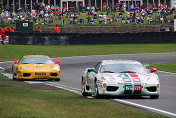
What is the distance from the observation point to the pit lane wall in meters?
41.0

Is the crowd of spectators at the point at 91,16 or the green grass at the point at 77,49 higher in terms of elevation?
the crowd of spectators at the point at 91,16

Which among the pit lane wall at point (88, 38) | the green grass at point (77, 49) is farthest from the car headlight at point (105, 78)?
the pit lane wall at point (88, 38)

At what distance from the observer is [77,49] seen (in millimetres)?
39500

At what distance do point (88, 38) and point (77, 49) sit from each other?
207 centimetres

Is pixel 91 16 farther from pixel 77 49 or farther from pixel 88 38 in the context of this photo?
pixel 77 49

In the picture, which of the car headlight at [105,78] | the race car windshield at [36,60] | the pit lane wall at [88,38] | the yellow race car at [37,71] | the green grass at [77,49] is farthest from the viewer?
the pit lane wall at [88,38]

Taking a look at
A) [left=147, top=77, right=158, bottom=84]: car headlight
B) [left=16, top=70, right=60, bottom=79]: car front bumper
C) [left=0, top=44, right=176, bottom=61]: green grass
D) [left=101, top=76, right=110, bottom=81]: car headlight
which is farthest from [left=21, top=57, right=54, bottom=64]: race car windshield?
[left=0, top=44, right=176, bottom=61]: green grass

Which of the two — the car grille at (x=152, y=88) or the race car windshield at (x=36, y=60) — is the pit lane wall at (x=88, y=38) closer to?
the race car windshield at (x=36, y=60)

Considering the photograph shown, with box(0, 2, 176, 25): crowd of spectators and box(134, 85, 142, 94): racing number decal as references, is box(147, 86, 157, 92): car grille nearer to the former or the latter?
box(134, 85, 142, 94): racing number decal

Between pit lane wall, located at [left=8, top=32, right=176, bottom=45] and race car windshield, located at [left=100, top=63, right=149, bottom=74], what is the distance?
92.2 feet

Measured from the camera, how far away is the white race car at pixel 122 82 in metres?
11.6

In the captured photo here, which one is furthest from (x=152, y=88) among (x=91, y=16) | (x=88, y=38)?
(x=91, y=16)

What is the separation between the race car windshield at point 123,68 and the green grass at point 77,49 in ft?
71.8

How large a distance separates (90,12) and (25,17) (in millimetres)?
8994
